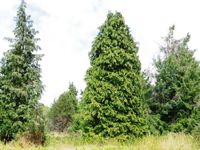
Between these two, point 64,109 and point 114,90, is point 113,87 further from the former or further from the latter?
point 64,109

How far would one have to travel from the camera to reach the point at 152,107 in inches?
1122

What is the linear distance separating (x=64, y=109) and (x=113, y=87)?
1369 inches

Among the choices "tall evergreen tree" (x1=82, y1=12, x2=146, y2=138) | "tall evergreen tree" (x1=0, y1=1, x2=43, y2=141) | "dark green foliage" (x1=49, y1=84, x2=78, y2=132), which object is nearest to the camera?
"tall evergreen tree" (x1=82, y1=12, x2=146, y2=138)

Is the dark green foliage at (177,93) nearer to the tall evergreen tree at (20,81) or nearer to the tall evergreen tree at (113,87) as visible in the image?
the tall evergreen tree at (113,87)

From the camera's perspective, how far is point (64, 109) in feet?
181

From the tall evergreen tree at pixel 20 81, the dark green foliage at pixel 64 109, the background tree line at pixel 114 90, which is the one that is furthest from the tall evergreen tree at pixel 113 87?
the dark green foliage at pixel 64 109

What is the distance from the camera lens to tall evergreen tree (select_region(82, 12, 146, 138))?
68.1ft

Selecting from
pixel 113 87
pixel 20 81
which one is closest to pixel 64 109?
pixel 20 81

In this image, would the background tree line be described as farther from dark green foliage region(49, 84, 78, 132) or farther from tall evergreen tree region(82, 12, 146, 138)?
dark green foliage region(49, 84, 78, 132)

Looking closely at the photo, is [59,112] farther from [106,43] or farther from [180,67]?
[106,43]

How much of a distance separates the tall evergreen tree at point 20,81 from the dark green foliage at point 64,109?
86.5ft

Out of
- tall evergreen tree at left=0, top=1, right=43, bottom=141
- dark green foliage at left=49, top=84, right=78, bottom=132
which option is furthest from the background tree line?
dark green foliage at left=49, top=84, right=78, bottom=132

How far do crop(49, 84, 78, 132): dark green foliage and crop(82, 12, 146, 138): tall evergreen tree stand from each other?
104ft

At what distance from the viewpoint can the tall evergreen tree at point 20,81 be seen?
85.0ft
